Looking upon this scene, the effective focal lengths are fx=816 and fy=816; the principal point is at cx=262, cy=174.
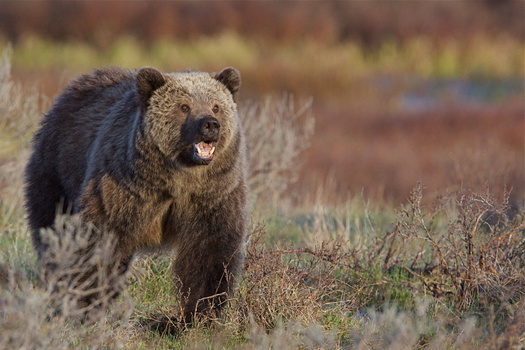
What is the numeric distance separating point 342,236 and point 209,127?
1.51m

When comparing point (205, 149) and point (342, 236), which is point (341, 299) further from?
point (205, 149)

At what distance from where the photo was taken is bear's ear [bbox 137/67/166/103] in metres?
5.24

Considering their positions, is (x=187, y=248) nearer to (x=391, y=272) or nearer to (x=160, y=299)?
(x=160, y=299)

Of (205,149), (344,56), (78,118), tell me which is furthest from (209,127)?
(344,56)

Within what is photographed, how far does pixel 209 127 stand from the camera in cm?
501

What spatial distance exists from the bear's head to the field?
2.83 ft

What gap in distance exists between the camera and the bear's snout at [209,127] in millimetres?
4988

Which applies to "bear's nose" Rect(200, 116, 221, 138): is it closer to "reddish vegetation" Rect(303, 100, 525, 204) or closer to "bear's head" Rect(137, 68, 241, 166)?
"bear's head" Rect(137, 68, 241, 166)

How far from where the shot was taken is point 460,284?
18.4 feet

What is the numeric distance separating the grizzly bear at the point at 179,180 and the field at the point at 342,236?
0.25m

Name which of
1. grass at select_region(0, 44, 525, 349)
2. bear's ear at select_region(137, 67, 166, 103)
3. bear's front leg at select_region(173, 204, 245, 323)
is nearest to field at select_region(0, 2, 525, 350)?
grass at select_region(0, 44, 525, 349)

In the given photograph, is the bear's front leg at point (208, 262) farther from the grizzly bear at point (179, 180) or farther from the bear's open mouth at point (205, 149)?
the bear's open mouth at point (205, 149)

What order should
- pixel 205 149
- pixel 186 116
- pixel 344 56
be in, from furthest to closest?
pixel 344 56, pixel 186 116, pixel 205 149

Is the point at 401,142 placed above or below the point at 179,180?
below
